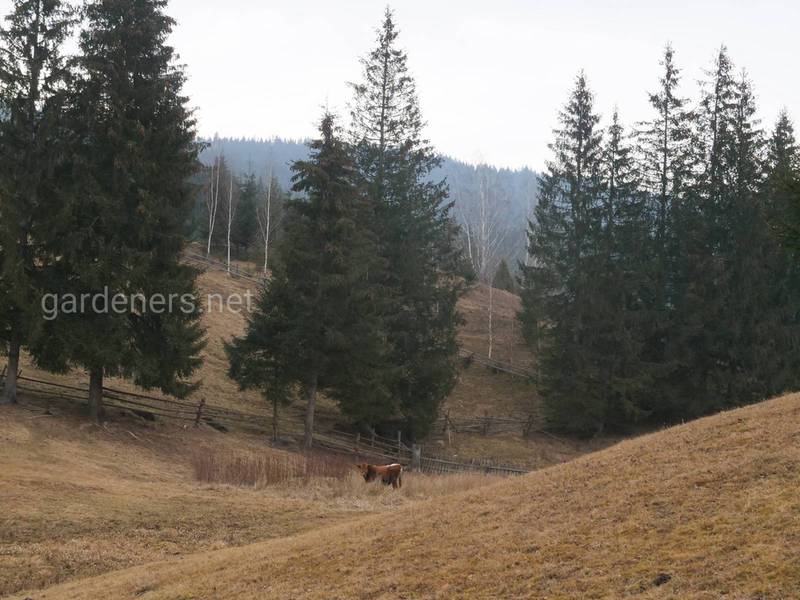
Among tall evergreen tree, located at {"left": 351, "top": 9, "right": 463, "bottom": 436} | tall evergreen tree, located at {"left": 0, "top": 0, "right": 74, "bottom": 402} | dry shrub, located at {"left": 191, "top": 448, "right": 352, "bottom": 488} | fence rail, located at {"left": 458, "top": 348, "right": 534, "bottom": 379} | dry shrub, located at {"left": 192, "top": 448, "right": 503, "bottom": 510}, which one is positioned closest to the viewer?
dry shrub, located at {"left": 192, "top": 448, "right": 503, "bottom": 510}

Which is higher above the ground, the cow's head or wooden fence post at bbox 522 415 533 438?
the cow's head

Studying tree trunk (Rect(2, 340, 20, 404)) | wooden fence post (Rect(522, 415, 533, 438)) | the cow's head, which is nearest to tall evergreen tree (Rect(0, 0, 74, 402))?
tree trunk (Rect(2, 340, 20, 404))

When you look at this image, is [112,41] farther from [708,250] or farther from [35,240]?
[708,250]

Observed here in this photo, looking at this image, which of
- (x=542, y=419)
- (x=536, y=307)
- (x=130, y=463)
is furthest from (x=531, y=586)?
(x=536, y=307)

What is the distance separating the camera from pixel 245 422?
3234 cm

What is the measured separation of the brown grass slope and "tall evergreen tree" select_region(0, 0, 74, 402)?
15.8m

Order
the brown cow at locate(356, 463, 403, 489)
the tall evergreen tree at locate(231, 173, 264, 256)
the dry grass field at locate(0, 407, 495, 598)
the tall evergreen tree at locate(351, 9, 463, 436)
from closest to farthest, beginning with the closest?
1. the dry grass field at locate(0, 407, 495, 598)
2. the brown cow at locate(356, 463, 403, 489)
3. the tall evergreen tree at locate(351, 9, 463, 436)
4. the tall evergreen tree at locate(231, 173, 264, 256)

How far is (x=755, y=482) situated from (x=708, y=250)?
1270 inches

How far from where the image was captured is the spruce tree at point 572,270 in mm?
39219

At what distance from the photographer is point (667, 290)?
135 ft

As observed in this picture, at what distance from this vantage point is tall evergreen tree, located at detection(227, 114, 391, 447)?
29.3 metres

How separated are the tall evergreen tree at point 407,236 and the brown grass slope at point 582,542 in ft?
66.9

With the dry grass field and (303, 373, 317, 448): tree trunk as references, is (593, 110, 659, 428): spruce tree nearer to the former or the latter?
(303, 373, 317, 448): tree trunk

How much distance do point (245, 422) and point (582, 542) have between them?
80.6 feet
